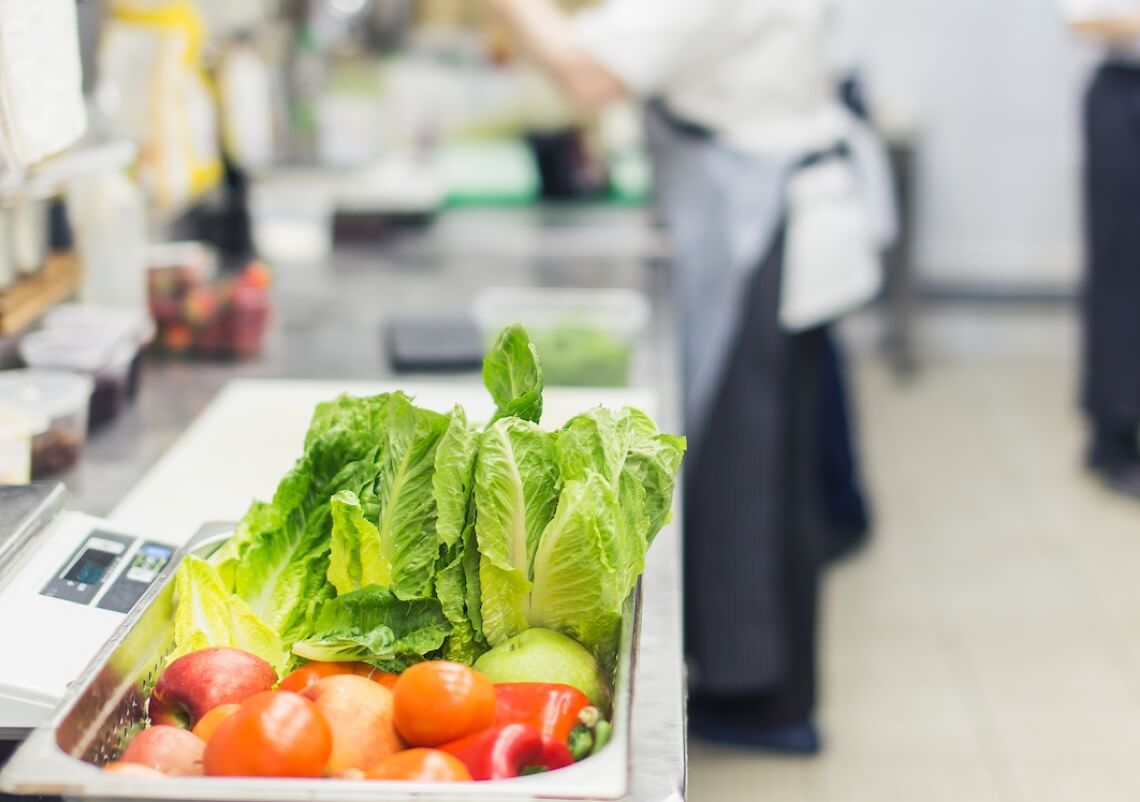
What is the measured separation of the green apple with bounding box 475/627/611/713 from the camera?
1064mm

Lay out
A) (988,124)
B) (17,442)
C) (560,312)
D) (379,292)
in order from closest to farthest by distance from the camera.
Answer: (17,442) → (560,312) → (379,292) → (988,124)

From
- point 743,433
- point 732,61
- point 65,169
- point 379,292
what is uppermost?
point 732,61

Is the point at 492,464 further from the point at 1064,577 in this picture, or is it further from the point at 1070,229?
the point at 1070,229

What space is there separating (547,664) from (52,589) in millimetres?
491

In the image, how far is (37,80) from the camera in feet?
4.57

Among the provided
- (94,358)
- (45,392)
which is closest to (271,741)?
(45,392)

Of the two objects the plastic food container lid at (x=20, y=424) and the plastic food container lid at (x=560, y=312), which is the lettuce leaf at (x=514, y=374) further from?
the plastic food container lid at (x=560, y=312)

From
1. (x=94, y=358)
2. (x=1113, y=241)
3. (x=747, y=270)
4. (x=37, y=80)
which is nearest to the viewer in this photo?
(x=37, y=80)

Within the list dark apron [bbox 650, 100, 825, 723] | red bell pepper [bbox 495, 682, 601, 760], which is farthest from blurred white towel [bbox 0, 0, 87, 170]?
dark apron [bbox 650, 100, 825, 723]

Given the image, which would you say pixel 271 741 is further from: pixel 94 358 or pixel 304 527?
pixel 94 358

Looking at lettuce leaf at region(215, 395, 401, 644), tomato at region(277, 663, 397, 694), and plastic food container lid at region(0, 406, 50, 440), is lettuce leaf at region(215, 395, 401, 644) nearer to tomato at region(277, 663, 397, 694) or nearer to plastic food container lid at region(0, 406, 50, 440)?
tomato at region(277, 663, 397, 694)

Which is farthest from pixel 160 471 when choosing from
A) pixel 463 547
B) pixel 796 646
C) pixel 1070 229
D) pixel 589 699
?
pixel 1070 229

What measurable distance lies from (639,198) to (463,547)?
2.48 metres

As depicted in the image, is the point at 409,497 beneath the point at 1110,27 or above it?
beneath
